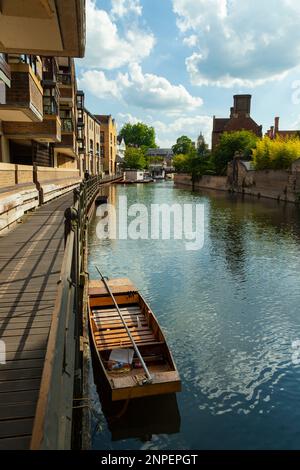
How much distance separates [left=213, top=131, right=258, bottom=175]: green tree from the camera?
66.6 metres

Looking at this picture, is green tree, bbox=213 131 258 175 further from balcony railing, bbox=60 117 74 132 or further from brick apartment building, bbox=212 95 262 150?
balcony railing, bbox=60 117 74 132

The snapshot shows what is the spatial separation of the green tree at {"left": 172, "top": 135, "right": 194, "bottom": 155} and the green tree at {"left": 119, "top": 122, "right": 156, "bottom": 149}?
999 cm

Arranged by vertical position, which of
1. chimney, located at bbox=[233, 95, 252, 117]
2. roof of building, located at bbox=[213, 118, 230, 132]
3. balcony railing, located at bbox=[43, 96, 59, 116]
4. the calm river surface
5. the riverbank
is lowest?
the calm river surface

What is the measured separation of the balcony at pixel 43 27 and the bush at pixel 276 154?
46166 mm

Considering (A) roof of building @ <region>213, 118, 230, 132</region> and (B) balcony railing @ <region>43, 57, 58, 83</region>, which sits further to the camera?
(A) roof of building @ <region>213, 118, 230, 132</region>

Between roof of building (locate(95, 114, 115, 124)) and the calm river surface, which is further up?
roof of building (locate(95, 114, 115, 124))

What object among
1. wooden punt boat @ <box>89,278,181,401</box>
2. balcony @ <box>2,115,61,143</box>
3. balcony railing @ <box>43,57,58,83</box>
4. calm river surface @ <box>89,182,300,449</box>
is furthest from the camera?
balcony railing @ <box>43,57,58,83</box>

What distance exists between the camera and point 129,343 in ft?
28.3

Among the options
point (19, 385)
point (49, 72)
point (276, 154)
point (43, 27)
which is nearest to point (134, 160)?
point (276, 154)

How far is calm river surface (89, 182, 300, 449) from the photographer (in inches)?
276

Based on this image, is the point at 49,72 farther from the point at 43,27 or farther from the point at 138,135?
the point at 138,135

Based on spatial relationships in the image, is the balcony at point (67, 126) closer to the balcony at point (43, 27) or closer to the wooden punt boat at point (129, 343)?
the wooden punt boat at point (129, 343)

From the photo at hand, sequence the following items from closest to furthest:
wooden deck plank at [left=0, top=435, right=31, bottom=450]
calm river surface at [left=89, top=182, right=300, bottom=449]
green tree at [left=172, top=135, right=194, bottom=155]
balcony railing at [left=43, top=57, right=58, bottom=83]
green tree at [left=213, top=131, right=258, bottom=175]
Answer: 1. wooden deck plank at [left=0, top=435, right=31, bottom=450]
2. calm river surface at [left=89, top=182, right=300, bottom=449]
3. balcony railing at [left=43, top=57, right=58, bottom=83]
4. green tree at [left=213, top=131, right=258, bottom=175]
5. green tree at [left=172, top=135, right=194, bottom=155]

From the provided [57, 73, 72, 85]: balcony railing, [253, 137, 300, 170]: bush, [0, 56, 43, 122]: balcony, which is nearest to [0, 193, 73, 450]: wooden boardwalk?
[0, 56, 43, 122]: balcony
